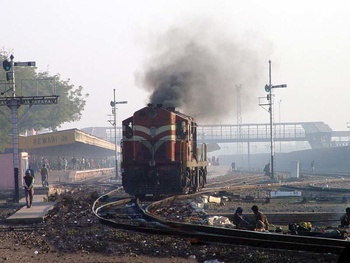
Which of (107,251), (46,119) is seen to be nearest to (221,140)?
(46,119)

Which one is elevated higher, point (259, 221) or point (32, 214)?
point (259, 221)

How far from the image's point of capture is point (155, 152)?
80.7 ft

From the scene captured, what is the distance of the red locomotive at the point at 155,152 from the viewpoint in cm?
2434

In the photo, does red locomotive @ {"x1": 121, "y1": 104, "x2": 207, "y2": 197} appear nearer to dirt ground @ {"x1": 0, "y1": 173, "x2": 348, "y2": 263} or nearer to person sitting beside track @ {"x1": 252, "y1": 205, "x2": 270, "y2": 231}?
dirt ground @ {"x1": 0, "y1": 173, "x2": 348, "y2": 263}

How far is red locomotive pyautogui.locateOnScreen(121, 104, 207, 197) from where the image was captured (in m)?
24.3

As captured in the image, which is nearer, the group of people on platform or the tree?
the group of people on platform

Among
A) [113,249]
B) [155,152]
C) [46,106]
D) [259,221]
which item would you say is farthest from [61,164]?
[113,249]

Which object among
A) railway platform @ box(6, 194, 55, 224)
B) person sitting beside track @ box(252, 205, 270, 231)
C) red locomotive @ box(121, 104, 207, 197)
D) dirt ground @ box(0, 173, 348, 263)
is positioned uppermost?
red locomotive @ box(121, 104, 207, 197)

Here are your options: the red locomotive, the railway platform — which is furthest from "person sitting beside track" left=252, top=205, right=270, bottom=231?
the red locomotive

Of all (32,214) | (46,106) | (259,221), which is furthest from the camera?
(46,106)

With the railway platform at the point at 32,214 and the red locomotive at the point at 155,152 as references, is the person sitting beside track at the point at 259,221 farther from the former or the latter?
the red locomotive at the point at 155,152

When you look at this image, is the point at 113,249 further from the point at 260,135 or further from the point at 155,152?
the point at 260,135

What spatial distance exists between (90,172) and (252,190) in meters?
34.7

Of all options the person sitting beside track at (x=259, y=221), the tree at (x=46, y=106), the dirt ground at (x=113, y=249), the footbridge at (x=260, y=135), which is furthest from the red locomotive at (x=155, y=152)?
the footbridge at (x=260, y=135)
